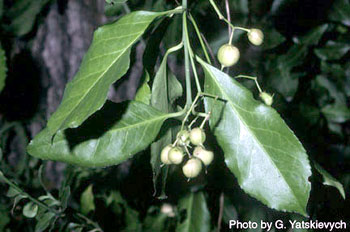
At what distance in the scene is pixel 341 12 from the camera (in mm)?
1842

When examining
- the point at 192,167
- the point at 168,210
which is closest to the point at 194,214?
the point at 168,210

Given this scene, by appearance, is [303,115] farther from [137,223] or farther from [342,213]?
[137,223]

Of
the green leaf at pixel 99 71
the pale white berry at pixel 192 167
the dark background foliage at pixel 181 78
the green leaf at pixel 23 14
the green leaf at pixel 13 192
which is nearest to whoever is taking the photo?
the green leaf at pixel 99 71

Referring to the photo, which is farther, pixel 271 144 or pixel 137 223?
pixel 137 223

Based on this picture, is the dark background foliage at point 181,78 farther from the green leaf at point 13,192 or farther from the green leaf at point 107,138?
the green leaf at point 107,138

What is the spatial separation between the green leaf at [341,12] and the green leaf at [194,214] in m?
1.11

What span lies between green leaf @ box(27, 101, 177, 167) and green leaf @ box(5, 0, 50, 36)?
1.46m

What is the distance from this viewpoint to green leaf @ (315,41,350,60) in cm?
197

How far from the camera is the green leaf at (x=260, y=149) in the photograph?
2.68 ft

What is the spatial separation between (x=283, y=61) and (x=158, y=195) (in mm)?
1124

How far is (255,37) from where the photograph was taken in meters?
1.01

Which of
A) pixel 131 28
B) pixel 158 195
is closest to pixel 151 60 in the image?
pixel 131 28

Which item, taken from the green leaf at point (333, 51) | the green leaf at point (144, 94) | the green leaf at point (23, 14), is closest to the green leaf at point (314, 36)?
the green leaf at point (333, 51)

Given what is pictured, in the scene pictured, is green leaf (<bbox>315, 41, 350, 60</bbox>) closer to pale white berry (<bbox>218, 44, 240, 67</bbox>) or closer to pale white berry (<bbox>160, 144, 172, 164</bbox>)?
pale white berry (<bbox>218, 44, 240, 67</bbox>)
